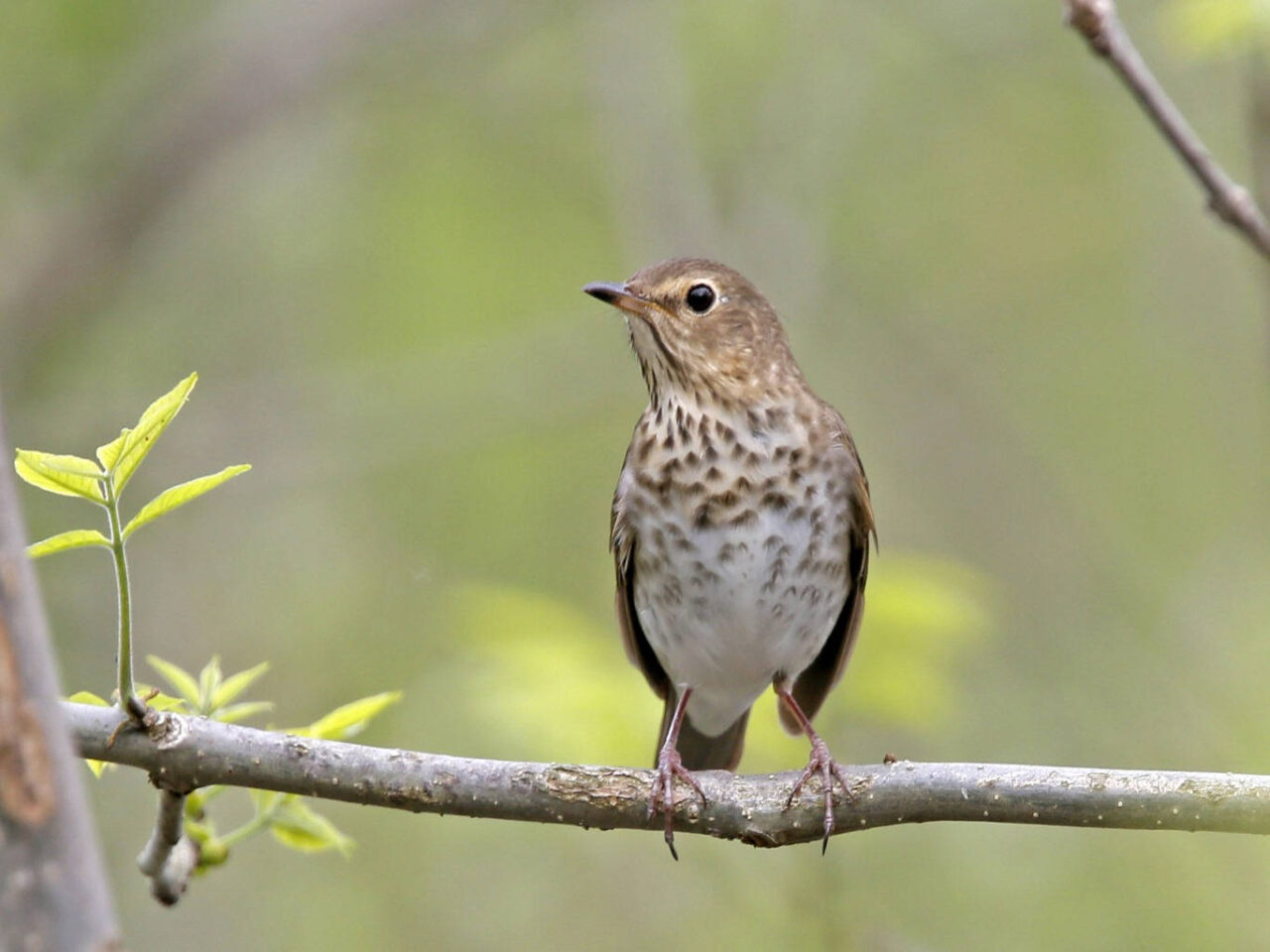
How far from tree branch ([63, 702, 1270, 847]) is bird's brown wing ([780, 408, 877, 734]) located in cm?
209

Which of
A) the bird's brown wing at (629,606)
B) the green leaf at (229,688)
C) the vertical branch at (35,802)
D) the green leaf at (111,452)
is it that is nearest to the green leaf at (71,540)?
the green leaf at (111,452)

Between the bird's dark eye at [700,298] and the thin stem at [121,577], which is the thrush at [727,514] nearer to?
the bird's dark eye at [700,298]

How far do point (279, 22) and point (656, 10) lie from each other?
2374 millimetres

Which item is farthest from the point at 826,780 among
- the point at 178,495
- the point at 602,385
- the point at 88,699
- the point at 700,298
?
the point at 602,385

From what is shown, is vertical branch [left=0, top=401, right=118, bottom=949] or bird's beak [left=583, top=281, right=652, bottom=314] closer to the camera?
vertical branch [left=0, top=401, right=118, bottom=949]

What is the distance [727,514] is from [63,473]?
10.0 ft

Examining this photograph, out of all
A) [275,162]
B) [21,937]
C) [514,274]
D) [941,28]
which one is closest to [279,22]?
[275,162]

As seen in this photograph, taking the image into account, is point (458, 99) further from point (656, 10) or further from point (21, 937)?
point (21, 937)

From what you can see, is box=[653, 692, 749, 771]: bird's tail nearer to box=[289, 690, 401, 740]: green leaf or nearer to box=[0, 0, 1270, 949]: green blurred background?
box=[0, 0, 1270, 949]: green blurred background

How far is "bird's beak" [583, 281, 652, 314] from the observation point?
5891 millimetres

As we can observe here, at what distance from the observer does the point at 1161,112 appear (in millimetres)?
3410

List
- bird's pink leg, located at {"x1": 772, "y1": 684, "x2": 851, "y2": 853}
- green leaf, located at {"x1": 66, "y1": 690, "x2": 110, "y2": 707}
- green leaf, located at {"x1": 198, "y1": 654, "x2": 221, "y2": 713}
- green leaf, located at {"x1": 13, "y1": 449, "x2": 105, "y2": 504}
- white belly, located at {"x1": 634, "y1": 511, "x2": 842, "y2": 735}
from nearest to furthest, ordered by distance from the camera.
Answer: green leaf, located at {"x1": 13, "y1": 449, "x2": 105, "y2": 504}
green leaf, located at {"x1": 66, "y1": 690, "x2": 110, "y2": 707}
green leaf, located at {"x1": 198, "y1": 654, "x2": 221, "y2": 713}
bird's pink leg, located at {"x1": 772, "y1": 684, "x2": 851, "y2": 853}
white belly, located at {"x1": 634, "y1": 511, "x2": 842, "y2": 735}

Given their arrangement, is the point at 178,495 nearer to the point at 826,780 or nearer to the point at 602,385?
the point at 826,780

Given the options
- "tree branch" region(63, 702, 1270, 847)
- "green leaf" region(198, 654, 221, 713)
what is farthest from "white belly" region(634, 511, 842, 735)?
"green leaf" region(198, 654, 221, 713)
